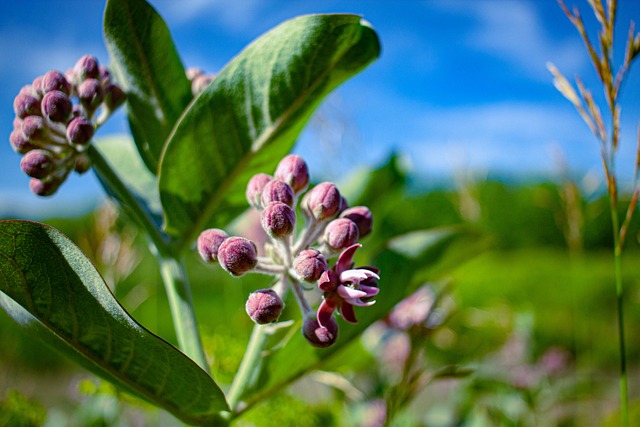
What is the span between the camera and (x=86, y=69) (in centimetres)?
62

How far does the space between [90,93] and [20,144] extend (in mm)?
91

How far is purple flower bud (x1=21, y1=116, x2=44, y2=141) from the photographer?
→ 579 mm

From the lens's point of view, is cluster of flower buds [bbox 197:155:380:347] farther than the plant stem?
No

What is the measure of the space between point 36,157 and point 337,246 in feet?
1.07

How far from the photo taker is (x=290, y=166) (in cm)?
56

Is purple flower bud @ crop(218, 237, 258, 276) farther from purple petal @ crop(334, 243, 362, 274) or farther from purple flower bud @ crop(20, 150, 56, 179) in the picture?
purple flower bud @ crop(20, 150, 56, 179)

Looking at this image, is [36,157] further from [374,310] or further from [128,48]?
[374,310]

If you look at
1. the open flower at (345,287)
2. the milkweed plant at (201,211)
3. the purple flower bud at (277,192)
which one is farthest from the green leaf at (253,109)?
the open flower at (345,287)

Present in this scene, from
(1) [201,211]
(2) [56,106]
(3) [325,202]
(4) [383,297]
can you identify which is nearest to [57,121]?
(2) [56,106]

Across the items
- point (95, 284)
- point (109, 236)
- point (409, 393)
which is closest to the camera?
point (95, 284)

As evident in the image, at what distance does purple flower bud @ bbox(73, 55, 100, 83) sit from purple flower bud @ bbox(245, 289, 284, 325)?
1.09 feet

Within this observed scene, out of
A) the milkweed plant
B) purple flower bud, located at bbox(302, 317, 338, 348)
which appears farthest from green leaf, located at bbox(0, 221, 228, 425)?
purple flower bud, located at bbox(302, 317, 338, 348)

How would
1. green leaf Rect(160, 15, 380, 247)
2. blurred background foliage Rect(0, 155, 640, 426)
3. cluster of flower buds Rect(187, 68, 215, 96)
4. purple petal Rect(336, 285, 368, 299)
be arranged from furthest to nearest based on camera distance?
1. blurred background foliage Rect(0, 155, 640, 426)
2. cluster of flower buds Rect(187, 68, 215, 96)
3. green leaf Rect(160, 15, 380, 247)
4. purple petal Rect(336, 285, 368, 299)

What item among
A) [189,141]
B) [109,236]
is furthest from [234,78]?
[109,236]
